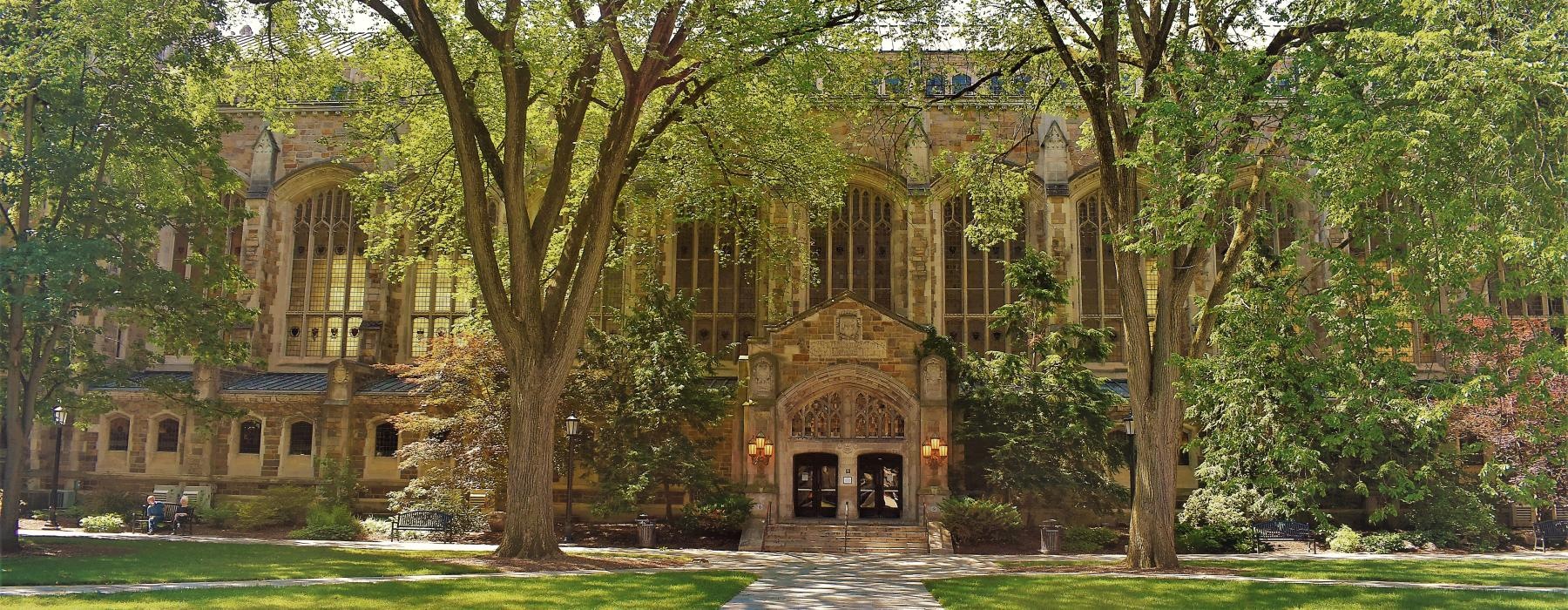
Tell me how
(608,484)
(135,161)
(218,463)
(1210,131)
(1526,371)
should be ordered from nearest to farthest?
1. (1526,371)
2. (1210,131)
3. (135,161)
4. (608,484)
5. (218,463)

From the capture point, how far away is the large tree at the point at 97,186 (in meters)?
16.1

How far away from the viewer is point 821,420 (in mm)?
24438

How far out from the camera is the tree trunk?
16.6 metres

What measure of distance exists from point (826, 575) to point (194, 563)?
9.44m

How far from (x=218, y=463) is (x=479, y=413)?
9016mm

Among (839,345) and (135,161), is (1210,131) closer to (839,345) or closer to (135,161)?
(839,345)

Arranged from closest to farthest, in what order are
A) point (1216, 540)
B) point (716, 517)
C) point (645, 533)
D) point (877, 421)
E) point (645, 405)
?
1. point (1216, 540)
2. point (645, 533)
3. point (716, 517)
4. point (645, 405)
5. point (877, 421)

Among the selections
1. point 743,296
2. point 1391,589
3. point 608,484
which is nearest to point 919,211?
point 743,296

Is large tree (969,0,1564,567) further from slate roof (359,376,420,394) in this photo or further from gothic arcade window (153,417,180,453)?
gothic arcade window (153,417,180,453)

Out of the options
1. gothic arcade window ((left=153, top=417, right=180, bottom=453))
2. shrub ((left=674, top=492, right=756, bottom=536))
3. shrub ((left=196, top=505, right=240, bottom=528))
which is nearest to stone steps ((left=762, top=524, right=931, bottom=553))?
shrub ((left=674, top=492, right=756, bottom=536))

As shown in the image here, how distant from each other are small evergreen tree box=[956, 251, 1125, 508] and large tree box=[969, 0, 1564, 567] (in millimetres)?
5542

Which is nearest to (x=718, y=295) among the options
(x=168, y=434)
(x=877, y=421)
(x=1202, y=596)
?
(x=877, y=421)

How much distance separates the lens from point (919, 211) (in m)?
29.2

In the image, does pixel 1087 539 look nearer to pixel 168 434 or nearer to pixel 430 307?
pixel 430 307
